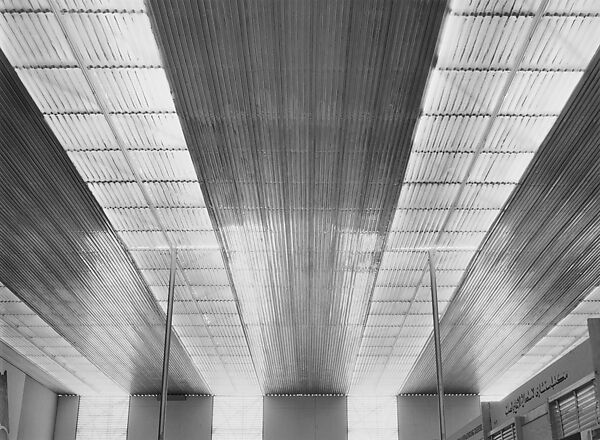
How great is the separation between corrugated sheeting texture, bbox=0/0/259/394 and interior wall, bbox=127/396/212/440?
20804 mm

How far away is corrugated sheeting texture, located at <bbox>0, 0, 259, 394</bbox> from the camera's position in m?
14.9

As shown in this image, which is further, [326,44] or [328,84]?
[328,84]

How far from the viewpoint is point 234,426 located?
49531mm

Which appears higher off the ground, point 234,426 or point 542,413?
point 234,426

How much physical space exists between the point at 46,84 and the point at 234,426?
36.5 m

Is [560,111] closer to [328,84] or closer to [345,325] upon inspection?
[328,84]

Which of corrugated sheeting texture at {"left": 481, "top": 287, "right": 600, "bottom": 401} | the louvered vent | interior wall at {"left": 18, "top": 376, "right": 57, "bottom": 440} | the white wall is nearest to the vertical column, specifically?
the white wall

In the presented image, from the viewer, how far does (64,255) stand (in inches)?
1027

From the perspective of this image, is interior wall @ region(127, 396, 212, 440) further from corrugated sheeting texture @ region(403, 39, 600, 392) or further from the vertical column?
the vertical column

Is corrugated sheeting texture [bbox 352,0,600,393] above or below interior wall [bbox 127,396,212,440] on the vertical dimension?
above

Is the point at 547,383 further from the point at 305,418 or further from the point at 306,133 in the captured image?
the point at 305,418

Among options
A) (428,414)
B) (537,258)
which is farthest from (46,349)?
(428,414)

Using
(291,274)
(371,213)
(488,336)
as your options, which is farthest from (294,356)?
(371,213)

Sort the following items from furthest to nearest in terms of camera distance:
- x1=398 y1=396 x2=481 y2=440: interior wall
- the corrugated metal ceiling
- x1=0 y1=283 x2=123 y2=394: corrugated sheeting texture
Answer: x1=398 y1=396 x2=481 y2=440: interior wall, x1=0 y1=283 x2=123 y2=394: corrugated sheeting texture, the corrugated metal ceiling
